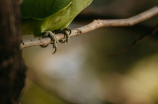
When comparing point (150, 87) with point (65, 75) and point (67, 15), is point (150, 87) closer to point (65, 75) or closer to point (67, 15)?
point (65, 75)

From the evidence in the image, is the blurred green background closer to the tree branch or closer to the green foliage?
the tree branch

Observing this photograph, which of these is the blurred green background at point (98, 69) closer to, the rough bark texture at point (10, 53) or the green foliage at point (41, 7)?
the green foliage at point (41, 7)

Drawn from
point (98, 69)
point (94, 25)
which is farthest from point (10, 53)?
point (98, 69)

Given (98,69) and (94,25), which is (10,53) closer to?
(94,25)

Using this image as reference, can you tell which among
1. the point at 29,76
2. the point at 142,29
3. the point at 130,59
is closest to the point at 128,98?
the point at 130,59

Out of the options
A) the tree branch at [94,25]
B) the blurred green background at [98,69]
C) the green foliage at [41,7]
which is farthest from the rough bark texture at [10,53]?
the blurred green background at [98,69]
